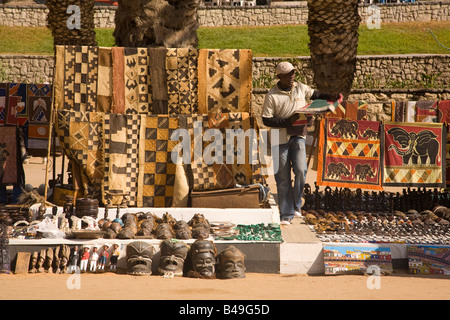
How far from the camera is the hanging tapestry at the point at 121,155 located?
26.6ft

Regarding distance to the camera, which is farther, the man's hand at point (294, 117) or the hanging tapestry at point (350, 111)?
the hanging tapestry at point (350, 111)

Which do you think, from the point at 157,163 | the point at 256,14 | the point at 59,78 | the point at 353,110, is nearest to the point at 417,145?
the point at 353,110

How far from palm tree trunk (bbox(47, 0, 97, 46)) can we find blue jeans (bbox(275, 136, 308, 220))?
12.2 metres

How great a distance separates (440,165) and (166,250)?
183 inches

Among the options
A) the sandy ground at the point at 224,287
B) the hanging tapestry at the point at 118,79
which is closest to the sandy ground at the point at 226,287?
the sandy ground at the point at 224,287

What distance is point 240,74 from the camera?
816 centimetres

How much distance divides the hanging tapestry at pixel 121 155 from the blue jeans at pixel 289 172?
1.88 metres

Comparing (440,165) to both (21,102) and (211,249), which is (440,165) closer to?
(211,249)

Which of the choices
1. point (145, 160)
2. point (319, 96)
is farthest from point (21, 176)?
point (319, 96)

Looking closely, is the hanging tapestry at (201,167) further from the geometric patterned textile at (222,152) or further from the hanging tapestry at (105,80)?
the hanging tapestry at (105,80)

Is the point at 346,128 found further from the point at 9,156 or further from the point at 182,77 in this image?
the point at 9,156

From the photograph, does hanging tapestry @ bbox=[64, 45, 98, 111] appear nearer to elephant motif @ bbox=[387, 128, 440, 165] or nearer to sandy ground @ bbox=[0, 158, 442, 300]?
sandy ground @ bbox=[0, 158, 442, 300]

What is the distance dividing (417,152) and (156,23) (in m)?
4.45

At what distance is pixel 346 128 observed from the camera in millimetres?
9047
